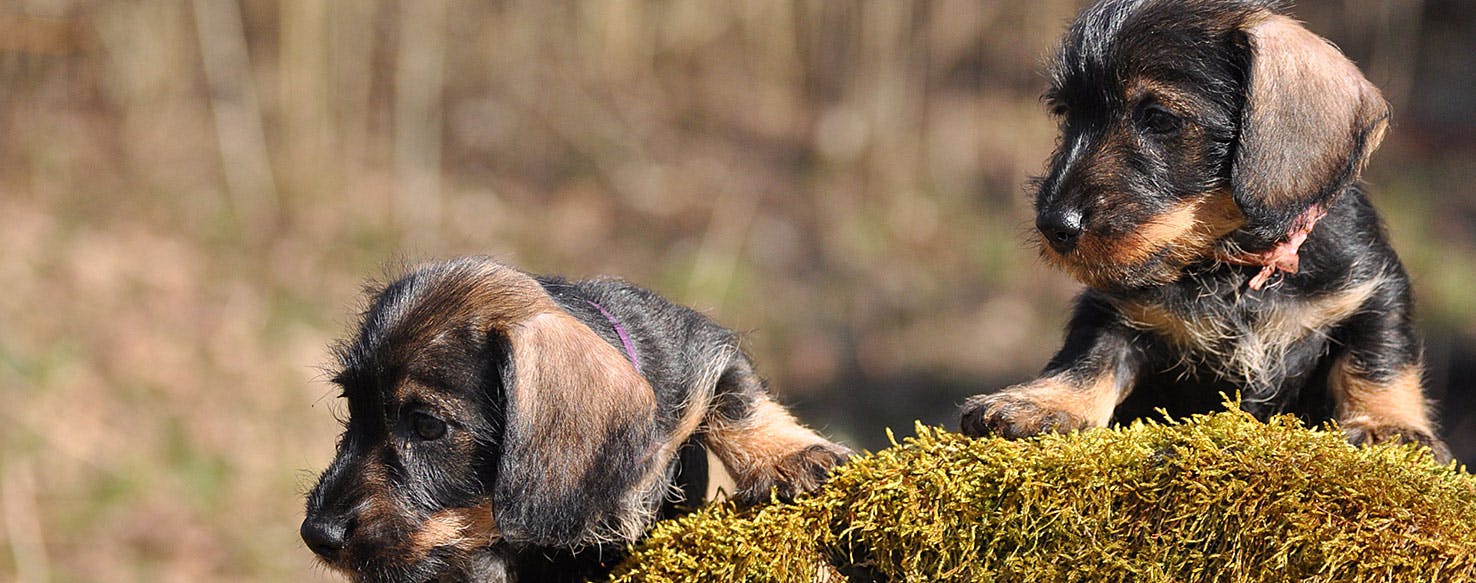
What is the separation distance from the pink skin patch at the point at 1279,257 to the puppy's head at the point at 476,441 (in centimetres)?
153

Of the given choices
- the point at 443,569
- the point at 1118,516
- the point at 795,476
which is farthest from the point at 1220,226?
the point at 443,569

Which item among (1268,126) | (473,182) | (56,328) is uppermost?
(473,182)

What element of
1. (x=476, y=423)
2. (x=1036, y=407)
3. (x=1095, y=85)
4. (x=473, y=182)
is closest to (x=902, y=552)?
(x=1036, y=407)

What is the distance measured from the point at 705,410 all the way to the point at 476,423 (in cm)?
66

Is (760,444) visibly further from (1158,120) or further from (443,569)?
(1158,120)

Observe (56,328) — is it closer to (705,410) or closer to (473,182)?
(473,182)

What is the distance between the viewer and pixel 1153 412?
3979mm

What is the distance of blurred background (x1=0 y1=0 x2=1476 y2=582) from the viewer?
916cm

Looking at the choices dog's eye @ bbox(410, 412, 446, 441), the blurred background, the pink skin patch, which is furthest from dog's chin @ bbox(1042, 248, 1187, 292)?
the blurred background

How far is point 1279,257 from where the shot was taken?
3.47 meters

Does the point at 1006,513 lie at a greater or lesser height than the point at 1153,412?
lesser

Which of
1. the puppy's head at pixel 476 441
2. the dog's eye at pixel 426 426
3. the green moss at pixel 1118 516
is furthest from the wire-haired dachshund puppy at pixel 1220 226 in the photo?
the dog's eye at pixel 426 426

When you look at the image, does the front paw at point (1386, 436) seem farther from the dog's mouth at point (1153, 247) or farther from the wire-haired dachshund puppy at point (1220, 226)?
the dog's mouth at point (1153, 247)

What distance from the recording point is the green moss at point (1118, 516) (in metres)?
2.80
